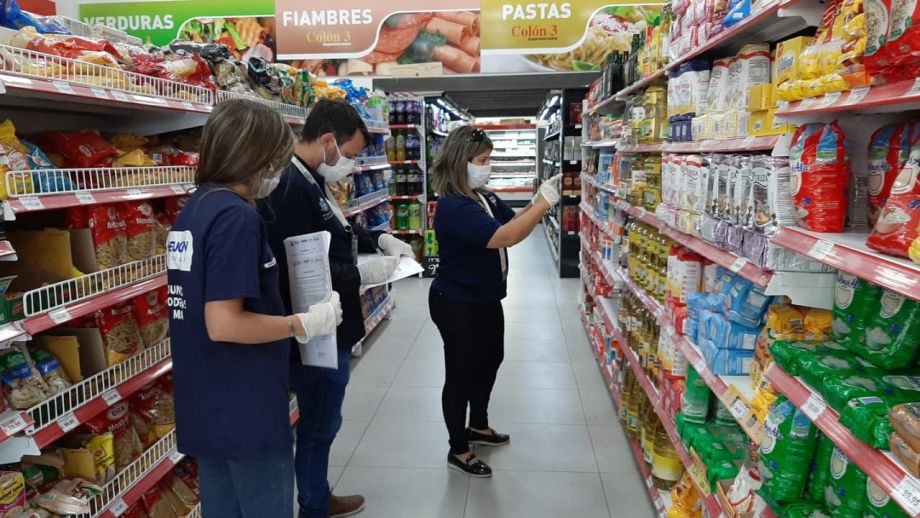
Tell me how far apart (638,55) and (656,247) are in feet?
4.33

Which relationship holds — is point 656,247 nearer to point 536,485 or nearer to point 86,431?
point 536,485

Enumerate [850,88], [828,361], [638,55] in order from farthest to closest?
[638,55]
[828,361]
[850,88]

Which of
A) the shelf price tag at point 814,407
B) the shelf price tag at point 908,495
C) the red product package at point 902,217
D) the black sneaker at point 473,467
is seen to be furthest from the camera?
the black sneaker at point 473,467

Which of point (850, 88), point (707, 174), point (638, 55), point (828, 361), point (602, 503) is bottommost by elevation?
point (602, 503)

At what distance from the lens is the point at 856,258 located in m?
1.28

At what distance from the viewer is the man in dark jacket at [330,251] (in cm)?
233

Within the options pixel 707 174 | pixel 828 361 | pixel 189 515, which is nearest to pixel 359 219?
pixel 189 515

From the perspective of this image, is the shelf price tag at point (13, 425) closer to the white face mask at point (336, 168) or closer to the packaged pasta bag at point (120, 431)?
the packaged pasta bag at point (120, 431)

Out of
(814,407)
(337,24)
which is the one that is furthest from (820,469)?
(337,24)

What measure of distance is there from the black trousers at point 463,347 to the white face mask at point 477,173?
57 cm

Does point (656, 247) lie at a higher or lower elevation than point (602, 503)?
higher

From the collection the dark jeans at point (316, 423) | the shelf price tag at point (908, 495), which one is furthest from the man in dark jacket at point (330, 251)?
the shelf price tag at point (908, 495)

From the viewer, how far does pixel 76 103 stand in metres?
2.82

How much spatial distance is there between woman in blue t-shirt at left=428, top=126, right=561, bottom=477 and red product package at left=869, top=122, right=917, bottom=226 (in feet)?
4.78
